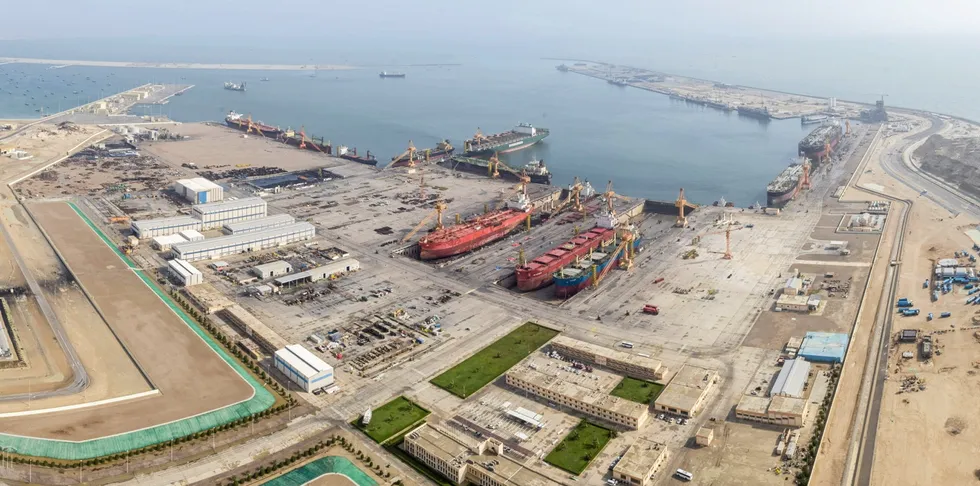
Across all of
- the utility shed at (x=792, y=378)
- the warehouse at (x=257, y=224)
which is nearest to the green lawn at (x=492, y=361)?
the utility shed at (x=792, y=378)

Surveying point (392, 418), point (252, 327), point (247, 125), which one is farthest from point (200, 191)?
point (247, 125)

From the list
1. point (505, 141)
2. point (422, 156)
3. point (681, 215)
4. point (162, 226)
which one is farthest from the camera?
point (505, 141)

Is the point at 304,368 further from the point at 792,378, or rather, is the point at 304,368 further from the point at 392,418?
the point at 792,378

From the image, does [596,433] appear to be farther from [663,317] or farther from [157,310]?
[157,310]

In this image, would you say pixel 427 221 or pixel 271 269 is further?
pixel 427 221

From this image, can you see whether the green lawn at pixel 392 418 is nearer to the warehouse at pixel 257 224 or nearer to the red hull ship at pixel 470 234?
the red hull ship at pixel 470 234

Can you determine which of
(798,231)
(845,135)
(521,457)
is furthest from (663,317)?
(845,135)

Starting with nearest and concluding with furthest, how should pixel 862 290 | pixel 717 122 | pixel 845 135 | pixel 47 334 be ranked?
pixel 47 334, pixel 862 290, pixel 845 135, pixel 717 122
